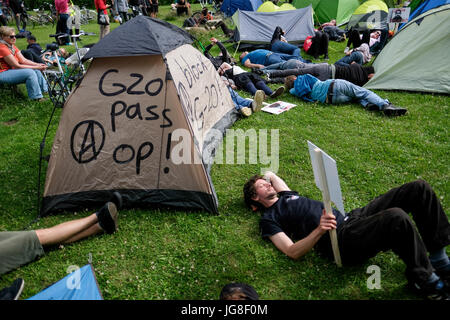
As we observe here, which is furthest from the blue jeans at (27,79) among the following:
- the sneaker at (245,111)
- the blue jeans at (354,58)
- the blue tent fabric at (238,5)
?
the blue tent fabric at (238,5)

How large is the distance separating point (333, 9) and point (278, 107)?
9.70 m

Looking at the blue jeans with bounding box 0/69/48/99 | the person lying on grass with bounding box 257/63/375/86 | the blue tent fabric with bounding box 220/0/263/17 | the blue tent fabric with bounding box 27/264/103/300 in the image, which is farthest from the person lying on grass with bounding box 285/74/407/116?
the blue tent fabric with bounding box 220/0/263/17

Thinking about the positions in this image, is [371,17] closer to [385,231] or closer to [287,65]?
[287,65]

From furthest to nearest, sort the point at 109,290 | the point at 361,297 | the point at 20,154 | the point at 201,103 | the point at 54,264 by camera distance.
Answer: the point at 20,154 → the point at 201,103 → the point at 54,264 → the point at 109,290 → the point at 361,297

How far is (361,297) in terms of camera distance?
264 cm

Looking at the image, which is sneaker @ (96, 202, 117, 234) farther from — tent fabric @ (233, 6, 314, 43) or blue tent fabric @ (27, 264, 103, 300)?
tent fabric @ (233, 6, 314, 43)

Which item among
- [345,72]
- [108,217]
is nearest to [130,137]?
[108,217]

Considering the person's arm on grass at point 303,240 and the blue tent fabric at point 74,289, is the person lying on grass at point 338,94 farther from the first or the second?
the blue tent fabric at point 74,289

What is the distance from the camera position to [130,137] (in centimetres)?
377

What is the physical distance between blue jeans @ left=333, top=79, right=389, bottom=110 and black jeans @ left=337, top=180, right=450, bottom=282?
151 inches

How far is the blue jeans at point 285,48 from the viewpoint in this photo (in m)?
9.08

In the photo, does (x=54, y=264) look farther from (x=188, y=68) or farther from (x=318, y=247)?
(x=188, y=68)
